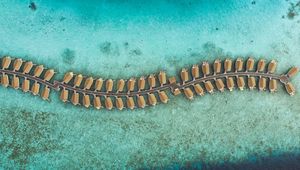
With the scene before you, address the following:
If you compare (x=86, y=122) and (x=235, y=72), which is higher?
(x=235, y=72)

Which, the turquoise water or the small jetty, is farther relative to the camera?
the turquoise water

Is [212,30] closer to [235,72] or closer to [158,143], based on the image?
[235,72]

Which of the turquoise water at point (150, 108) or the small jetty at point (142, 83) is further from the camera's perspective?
the turquoise water at point (150, 108)

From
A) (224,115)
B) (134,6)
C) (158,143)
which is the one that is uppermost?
(134,6)

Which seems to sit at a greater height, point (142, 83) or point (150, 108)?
point (142, 83)

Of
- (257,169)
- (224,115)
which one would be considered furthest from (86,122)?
(257,169)
